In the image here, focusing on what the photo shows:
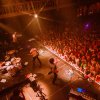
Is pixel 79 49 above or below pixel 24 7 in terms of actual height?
below

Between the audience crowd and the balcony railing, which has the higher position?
the balcony railing

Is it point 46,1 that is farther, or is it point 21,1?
point 46,1

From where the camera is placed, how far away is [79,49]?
12680 mm

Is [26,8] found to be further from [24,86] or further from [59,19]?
[24,86]

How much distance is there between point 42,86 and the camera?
9.57 m

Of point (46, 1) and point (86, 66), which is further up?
point (46, 1)

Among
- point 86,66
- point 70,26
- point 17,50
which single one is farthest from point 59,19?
point 86,66

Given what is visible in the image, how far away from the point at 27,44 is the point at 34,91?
799 cm

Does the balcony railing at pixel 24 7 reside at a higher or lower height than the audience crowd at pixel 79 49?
higher

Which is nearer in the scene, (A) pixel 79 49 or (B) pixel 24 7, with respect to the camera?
(A) pixel 79 49

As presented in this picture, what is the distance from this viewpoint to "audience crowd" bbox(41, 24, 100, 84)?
33.1ft

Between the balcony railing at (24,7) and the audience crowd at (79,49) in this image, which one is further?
the balcony railing at (24,7)

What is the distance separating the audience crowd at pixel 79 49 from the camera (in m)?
10.1

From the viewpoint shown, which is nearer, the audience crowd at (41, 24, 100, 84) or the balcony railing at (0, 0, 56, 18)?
the audience crowd at (41, 24, 100, 84)
